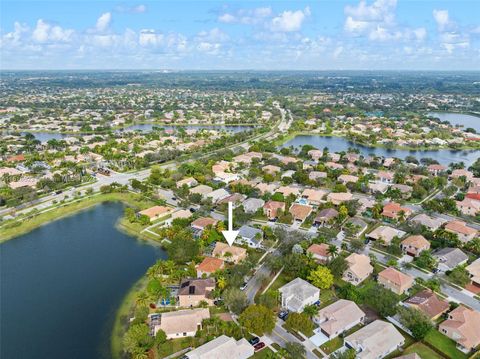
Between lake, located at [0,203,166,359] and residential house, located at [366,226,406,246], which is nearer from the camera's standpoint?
lake, located at [0,203,166,359]

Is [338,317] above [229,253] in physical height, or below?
below

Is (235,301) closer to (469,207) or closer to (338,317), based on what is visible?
(338,317)

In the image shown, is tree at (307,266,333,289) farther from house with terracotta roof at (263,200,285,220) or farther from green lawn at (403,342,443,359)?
house with terracotta roof at (263,200,285,220)

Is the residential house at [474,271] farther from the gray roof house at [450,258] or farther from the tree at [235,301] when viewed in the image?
the tree at [235,301]

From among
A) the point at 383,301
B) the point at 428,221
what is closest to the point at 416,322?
the point at 383,301

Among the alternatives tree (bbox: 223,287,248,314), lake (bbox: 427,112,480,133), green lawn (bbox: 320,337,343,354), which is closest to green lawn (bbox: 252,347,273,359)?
green lawn (bbox: 320,337,343,354)

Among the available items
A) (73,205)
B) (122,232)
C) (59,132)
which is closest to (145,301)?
(122,232)

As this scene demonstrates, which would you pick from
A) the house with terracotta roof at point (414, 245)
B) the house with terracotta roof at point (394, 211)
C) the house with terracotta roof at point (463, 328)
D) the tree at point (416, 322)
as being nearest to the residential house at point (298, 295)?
the tree at point (416, 322)
